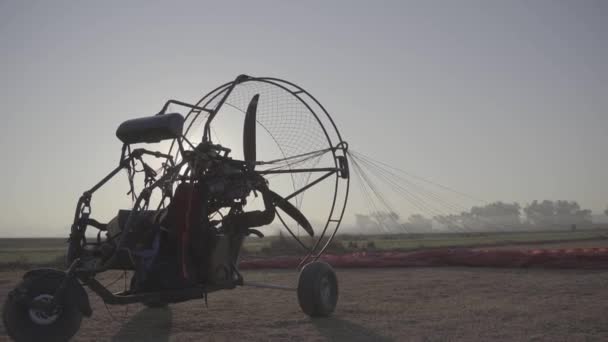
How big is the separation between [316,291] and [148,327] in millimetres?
2853

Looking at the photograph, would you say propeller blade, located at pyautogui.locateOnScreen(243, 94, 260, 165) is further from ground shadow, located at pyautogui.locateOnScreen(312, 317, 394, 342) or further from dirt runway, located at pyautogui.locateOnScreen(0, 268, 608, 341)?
ground shadow, located at pyautogui.locateOnScreen(312, 317, 394, 342)

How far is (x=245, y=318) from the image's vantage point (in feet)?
29.1

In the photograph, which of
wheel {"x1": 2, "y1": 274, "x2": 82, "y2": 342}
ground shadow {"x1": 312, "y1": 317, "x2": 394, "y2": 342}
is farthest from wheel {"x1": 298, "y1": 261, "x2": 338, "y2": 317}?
wheel {"x1": 2, "y1": 274, "x2": 82, "y2": 342}

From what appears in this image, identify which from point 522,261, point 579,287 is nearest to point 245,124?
point 579,287

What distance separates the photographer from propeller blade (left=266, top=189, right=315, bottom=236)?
31.3 feet

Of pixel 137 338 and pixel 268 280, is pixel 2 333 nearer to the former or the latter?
pixel 137 338

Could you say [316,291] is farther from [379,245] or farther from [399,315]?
[379,245]

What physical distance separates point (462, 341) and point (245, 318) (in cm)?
380

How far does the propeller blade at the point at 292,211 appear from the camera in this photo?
953 cm

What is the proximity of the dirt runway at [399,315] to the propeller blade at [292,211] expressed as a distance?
161 cm

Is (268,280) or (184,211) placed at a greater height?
(184,211)

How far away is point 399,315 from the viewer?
8828mm

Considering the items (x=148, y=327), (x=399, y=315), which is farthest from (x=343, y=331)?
(x=148, y=327)

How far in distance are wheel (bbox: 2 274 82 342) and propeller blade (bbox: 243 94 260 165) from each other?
3991mm
